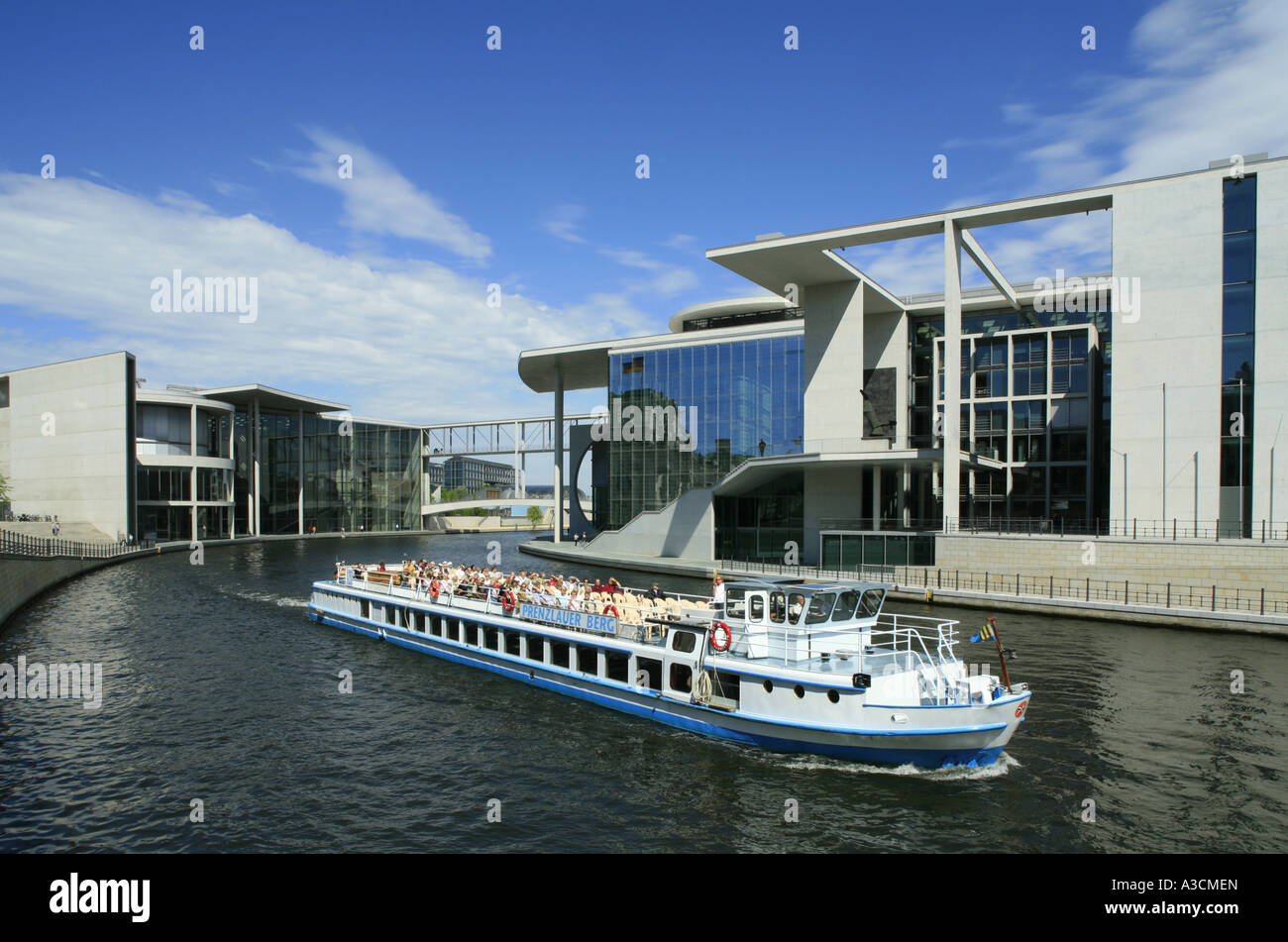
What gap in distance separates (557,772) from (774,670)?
583cm

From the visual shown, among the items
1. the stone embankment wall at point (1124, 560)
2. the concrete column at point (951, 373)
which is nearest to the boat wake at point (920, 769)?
the stone embankment wall at point (1124, 560)

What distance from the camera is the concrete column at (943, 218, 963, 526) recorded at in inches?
1821

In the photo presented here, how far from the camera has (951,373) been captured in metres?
46.2

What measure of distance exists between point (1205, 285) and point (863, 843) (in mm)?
40810

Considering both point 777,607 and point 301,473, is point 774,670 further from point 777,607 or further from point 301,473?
point 301,473

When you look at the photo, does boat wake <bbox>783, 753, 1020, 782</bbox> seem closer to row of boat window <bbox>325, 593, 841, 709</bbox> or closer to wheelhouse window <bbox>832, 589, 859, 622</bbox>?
row of boat window <bbox>325, 593, 841, 709</bbox>

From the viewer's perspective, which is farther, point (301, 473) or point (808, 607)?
point (301, 473)

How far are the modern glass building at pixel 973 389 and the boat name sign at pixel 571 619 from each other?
2901 cm

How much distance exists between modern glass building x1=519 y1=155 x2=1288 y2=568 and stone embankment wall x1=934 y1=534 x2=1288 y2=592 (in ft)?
11.2

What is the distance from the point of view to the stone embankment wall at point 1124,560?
35.0m

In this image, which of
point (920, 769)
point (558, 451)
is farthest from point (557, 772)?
point (558, 451)

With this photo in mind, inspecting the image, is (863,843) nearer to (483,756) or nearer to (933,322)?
(483,756)

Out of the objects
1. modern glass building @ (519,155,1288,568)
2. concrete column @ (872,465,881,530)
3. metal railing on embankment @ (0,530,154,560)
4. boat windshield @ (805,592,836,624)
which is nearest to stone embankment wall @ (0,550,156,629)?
metal railing on embankment @ (0,530,154,560)

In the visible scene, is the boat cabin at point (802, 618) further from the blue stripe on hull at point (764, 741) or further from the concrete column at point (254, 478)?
the concrete column at point (254, 478)
